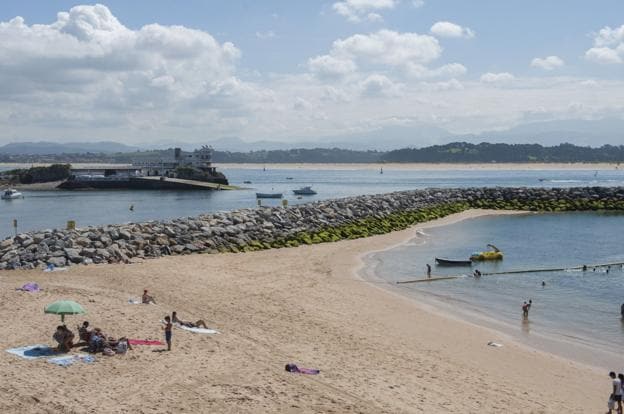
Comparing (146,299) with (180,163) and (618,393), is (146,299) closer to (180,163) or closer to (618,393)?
(618,393)

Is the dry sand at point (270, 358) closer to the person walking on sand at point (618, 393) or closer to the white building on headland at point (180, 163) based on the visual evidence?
the person walking on sand at point (618, 393)

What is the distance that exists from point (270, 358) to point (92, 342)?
4.56 metres

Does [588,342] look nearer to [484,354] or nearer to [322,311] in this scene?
[484,354]

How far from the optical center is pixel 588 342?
2195cm

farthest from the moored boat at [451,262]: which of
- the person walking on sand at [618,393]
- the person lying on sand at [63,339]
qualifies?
the person lying on sand at [63,339]

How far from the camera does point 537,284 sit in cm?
3203

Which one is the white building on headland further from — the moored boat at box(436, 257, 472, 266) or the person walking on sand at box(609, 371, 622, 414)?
the person walking on sand at box(609, 371, 622, 414)

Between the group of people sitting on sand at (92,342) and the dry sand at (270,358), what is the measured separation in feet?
1.42

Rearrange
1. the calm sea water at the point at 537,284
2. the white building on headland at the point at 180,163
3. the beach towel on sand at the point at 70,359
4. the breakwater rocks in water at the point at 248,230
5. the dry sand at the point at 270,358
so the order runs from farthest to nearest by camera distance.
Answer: the white building on headland at the point at 180,163
the breakwater rocks in water at the point at 248,230
the calm sea water at the point at 537,284
the beach towel on sand at the point at 70,359
the dry sand at the point at 270,358

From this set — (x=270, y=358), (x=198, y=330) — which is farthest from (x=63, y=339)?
(x=270, y=358)

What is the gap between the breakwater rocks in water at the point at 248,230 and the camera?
101ft

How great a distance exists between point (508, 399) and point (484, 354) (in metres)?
4.41

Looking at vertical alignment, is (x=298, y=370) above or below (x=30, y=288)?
below

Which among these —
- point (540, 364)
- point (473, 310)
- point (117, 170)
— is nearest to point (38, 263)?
point (473, 310)
